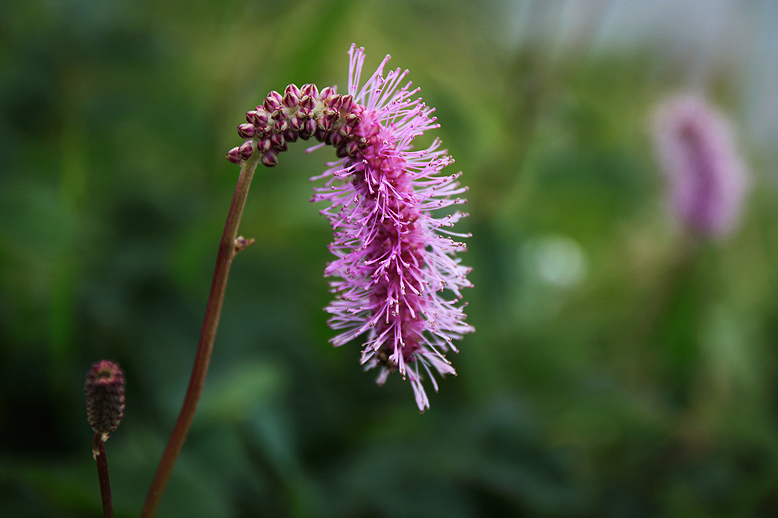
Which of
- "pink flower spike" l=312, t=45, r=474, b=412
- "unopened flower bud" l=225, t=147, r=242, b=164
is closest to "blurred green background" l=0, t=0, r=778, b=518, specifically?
"pink flower spike" l=312, t=45, r=474, b=412

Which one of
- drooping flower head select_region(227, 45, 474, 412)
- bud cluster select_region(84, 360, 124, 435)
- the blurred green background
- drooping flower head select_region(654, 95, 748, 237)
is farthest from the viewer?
drooping flower head select_region(654, 95, 748, 237)

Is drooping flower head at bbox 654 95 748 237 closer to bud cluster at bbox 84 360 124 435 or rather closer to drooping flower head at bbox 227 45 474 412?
drooping flower head at bbox 227 45 474 412

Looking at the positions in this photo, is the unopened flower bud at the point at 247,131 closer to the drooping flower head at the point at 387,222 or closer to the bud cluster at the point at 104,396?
the drooping flower head at the point at 387,222

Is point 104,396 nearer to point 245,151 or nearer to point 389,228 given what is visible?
point 245,151

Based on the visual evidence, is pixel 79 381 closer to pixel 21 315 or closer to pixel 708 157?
pixel 21 315

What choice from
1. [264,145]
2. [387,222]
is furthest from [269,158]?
[387,222]

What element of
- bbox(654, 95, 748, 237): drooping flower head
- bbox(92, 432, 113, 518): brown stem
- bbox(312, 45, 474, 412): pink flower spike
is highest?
bbox(654, 95, 748, 237): drooping flower head

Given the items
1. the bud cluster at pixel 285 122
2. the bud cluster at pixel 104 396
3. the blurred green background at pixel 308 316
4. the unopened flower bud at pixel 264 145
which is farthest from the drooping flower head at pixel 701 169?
the bud cluster at pixel 104 396
